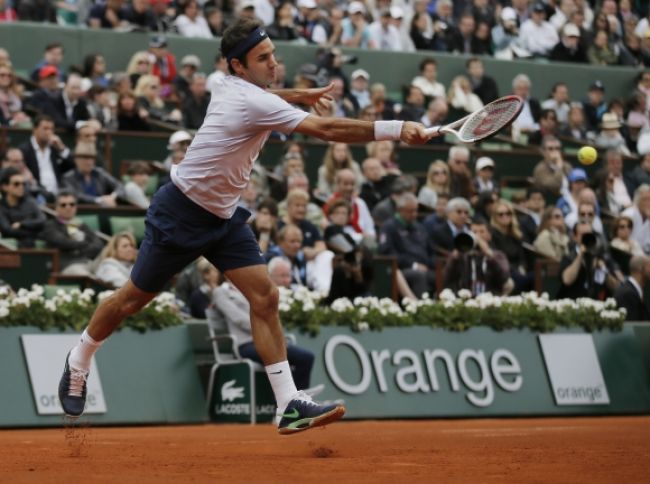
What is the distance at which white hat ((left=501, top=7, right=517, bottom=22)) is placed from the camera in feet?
83.5

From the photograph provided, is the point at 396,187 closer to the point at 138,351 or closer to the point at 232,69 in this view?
the point at 138,351

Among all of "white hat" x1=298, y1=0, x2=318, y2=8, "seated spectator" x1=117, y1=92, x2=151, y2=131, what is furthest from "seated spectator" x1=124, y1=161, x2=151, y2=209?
"white hat" x1=298, y1=0, x2=318, y2=8

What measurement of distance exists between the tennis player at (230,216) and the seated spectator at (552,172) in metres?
11.8

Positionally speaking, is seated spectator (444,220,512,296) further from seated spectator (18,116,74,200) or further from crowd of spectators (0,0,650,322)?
seated spectator (18,116,74,200)

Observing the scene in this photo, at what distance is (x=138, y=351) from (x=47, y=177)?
3.68 m

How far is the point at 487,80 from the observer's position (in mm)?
23094

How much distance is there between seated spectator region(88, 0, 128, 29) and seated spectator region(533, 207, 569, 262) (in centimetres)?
675

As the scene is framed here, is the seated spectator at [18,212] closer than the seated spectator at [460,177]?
Yes

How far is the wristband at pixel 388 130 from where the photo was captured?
7.85m

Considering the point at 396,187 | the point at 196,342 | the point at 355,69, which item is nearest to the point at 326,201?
the point at 396,187

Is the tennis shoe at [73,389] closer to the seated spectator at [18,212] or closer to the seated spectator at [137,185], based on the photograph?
the seated spectator at [18,212]

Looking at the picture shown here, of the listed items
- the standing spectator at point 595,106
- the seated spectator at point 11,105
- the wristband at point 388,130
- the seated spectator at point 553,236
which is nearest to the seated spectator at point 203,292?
the seated spectator at point 11,105

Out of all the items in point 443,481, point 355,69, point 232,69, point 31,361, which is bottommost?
point 443,481

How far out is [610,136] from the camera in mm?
23531
